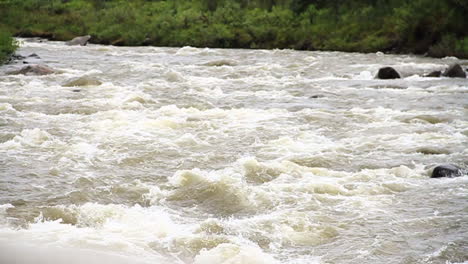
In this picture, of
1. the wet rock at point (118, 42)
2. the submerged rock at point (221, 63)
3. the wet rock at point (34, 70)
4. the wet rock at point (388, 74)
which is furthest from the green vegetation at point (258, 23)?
the wet rock at point (34, 70)

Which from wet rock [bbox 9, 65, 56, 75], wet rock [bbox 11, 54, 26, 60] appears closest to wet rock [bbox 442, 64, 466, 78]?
wet rock [bbox 9, 65, 56, 75]

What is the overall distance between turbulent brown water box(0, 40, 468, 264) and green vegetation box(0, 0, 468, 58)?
39.6ft

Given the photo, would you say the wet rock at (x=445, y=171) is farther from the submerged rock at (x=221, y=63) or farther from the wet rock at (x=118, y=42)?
the wet rock at (x=118, y=42)

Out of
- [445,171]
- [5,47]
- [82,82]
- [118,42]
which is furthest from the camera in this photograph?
[118,42]

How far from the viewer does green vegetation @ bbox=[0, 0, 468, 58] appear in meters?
33.0

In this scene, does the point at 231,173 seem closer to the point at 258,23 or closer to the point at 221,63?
the point at 221,63

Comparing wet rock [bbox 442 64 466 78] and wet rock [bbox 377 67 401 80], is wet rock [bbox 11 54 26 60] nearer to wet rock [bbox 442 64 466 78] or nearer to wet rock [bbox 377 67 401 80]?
wet rock [bbox 377 67 401 80]

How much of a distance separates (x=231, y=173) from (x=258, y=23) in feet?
106

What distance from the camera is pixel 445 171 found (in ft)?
35.5

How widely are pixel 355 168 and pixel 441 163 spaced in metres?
1.50

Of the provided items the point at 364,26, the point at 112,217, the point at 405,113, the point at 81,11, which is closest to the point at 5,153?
the point at 112,217

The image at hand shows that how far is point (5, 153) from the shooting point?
12195mm

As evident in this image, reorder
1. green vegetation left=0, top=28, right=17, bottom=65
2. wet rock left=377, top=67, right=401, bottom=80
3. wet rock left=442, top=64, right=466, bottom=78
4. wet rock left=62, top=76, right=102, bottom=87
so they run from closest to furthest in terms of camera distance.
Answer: wet rock left=62, top=76, right=102, bottom=87
wet rock left=442, top=64, right=466, bottom=78
wet rock left=377, top=67, right=401, bottom=80
green vegetation left=0, top=28, right=17, bottom=65

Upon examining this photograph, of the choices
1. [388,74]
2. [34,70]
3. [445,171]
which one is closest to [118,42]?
[34,70]
